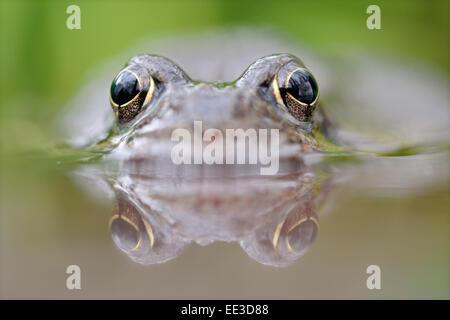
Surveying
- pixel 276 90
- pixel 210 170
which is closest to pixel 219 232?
pixel 210 170

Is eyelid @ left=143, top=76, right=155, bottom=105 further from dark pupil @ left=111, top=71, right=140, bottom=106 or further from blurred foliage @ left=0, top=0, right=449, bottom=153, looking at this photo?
blurred foliage @ left=0, top=0, right=449, bottom=153

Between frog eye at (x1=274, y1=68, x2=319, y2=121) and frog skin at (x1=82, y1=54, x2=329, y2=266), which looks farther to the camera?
frog eye at (x1=274, y1=68, x2=319, y2=121)

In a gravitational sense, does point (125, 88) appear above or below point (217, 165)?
above

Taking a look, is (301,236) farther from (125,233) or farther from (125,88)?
(125,88)

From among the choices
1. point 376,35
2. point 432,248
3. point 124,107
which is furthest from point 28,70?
point 432,248

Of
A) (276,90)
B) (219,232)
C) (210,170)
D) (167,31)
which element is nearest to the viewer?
(219,232)

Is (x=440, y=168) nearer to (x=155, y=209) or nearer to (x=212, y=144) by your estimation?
(x=212, y=144)

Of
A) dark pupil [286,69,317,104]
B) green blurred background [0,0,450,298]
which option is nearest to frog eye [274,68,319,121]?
dark pupil [286,69,317,104]

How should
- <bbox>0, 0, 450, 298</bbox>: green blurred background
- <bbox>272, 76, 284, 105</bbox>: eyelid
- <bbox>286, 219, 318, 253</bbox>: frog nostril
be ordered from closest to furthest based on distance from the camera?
<bbox>0, 0, 450, 298</bbox>: green blurred background → <bbox>286, 219, 318, 253</bbox>: frog nostril → <bbox>272, 76, 284, 105</bbox>: eyelid

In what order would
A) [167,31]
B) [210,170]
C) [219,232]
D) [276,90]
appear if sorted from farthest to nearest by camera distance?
[167,31], [276,90], [210,170], [219,232]

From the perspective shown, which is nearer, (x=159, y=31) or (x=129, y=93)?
(x=129, y=93)
